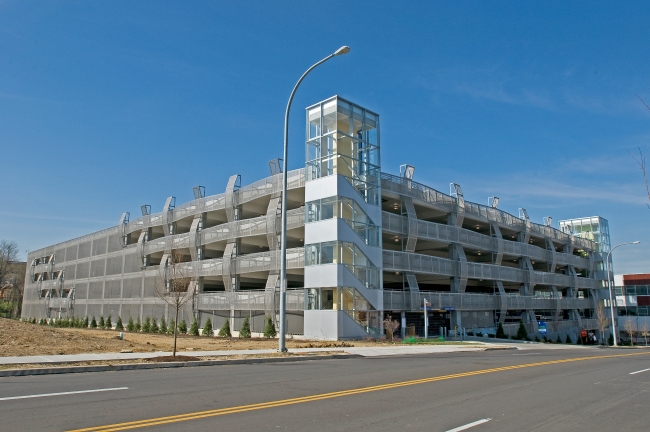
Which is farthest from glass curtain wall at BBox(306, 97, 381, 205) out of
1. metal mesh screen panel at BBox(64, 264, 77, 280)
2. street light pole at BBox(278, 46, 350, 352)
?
metal mesh screen panel at BBox(64, 264, 77, 280)

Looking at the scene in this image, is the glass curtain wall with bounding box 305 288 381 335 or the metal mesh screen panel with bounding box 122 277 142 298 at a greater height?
the metal mesh screen panel with bounding box 122 277 142 298

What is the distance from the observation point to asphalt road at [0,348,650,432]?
7562 millimetres

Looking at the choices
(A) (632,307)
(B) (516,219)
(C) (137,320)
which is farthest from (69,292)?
(A) (632,307)

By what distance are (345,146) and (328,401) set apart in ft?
92.6

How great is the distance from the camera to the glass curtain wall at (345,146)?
3531 cm

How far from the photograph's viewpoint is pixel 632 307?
280 ft

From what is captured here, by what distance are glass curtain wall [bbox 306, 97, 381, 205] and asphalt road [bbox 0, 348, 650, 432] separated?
73.0 feet

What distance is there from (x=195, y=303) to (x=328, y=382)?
1383 inches

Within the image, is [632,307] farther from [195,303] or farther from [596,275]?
[195,303]

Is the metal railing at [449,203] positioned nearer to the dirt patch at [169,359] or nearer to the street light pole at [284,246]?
the street light pole at [284,246]

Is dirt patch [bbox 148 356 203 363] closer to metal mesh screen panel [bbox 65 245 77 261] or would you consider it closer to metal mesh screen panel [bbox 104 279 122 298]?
metal mesh screen panel [bbox 104 279 122 298]

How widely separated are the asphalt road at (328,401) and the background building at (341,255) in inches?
765

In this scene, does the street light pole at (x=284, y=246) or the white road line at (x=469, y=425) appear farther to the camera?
the street light pole at (x=284, y=246)

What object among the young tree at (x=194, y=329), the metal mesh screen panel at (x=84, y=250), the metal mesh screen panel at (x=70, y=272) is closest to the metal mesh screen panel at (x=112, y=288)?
the metal mesh screen panel at (x=84, y=250)
